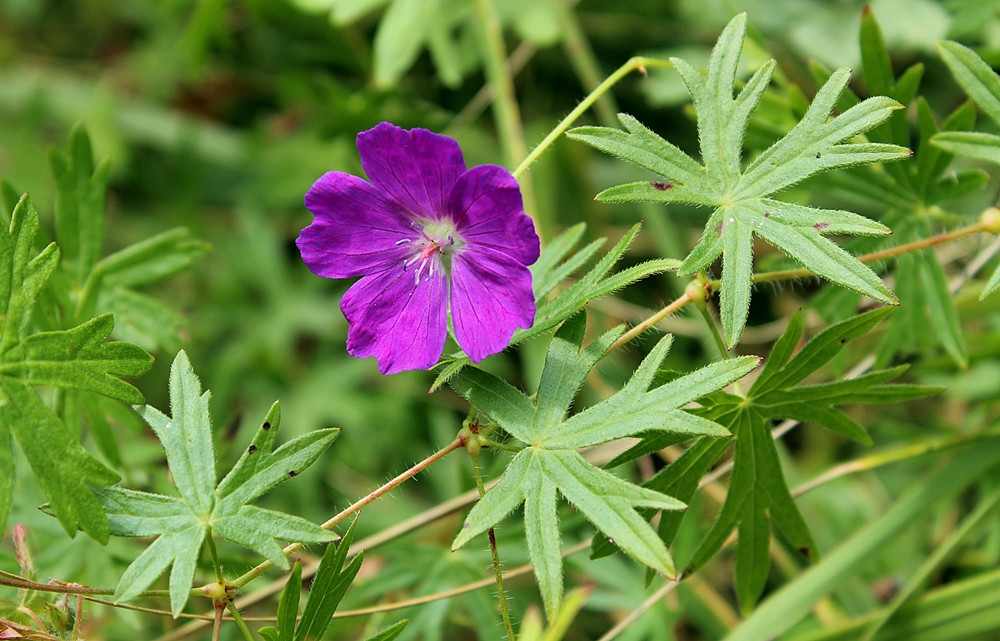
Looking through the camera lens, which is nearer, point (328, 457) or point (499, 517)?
point (499, 517)

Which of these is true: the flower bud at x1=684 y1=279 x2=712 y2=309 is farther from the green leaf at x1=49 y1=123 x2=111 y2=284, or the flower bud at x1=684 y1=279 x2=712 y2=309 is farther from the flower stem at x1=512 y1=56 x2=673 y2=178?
the green leaf at x1=49 y1=123 x2=111 y2=284

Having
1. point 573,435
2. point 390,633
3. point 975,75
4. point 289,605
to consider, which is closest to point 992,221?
point 975,75

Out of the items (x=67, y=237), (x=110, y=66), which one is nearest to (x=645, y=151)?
(x=67, y=237)

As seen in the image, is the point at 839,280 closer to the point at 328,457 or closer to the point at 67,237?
the point at 67,237

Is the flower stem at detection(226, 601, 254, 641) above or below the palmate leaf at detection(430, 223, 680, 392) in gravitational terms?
below

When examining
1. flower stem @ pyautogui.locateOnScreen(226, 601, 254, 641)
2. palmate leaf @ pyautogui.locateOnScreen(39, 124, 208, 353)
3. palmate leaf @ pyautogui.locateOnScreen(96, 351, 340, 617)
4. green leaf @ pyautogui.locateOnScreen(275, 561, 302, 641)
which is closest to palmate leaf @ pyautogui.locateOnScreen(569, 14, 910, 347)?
palmate leaf @ pyautogui.locateOnScreen(96, 351, 340, 617)

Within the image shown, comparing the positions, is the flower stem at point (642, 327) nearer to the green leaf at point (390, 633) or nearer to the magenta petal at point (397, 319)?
the magenta petal at point (397, 319)

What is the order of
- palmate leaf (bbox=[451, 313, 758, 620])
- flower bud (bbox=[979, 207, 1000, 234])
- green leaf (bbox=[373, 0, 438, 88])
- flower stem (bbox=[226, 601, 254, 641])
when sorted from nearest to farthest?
palmate leaf (bbox=[451, 313, 758, 620]), flower stem (bbox=[226, 601, 254, 641]), flower bud (bbox=[979, 207, 1000, 234]), green leaf (bbox=[373, 0, 438, 88])
